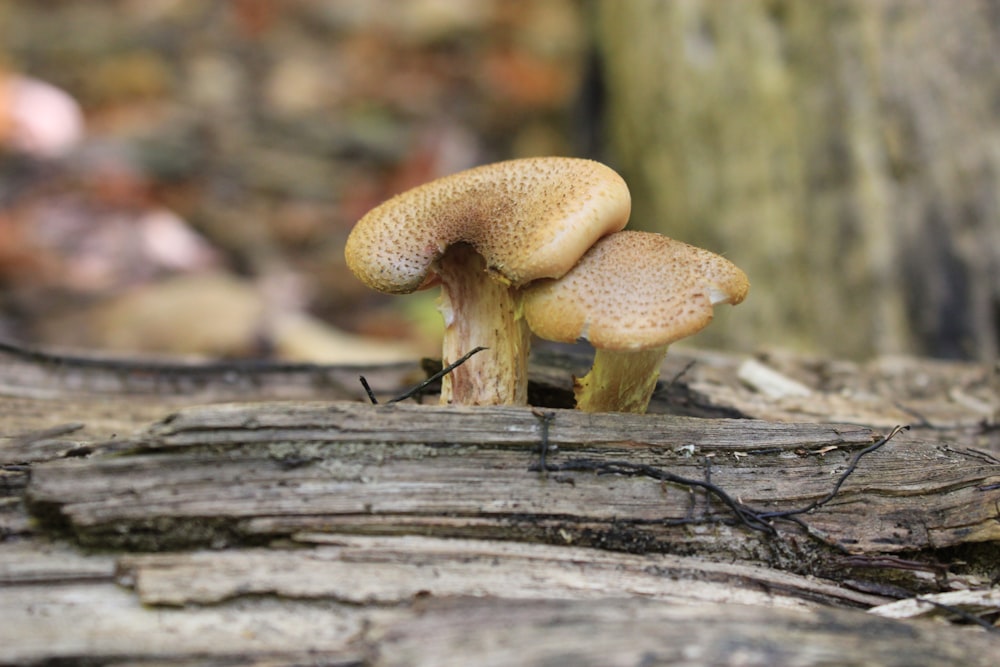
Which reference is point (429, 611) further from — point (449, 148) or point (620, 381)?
point (449, 148)

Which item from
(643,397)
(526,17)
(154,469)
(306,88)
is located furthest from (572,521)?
(526,17)

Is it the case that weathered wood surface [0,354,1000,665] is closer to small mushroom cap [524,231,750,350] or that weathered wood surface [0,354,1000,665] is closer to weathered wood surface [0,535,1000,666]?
weathered wood surface [0,535,1000,666]

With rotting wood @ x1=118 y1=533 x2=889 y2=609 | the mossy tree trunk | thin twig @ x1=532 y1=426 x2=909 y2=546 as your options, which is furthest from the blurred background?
rotting wood @ x1=118 y1=533 x2=889 y2=609

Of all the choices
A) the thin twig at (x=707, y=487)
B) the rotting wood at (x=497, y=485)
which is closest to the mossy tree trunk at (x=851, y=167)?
the rotting wood at (x=497, y=485)

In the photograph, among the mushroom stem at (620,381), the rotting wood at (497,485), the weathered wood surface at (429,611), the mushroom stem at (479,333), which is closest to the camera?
the weathered wood surface at (429,611)

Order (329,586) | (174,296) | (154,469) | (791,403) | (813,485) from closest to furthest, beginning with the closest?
1. (329,586)
2. (154,469)
3. (813,485)
4. (791,403)
5. (174,296)

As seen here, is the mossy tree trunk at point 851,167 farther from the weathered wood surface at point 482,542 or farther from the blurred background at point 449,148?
the weathered wood surface at point 482,542

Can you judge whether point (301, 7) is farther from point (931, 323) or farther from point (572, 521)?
point (572, 521)
